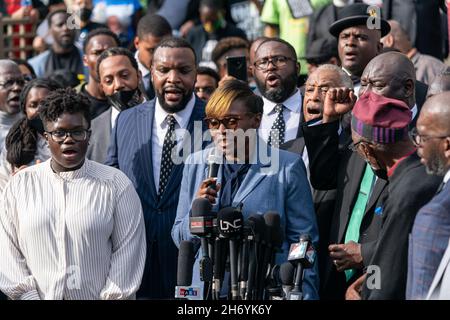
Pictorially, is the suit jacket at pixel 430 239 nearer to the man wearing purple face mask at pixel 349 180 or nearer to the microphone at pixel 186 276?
the man wearing purple face mask at pixel 349 180

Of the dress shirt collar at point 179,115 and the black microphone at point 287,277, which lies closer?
the black microphone at point 287,277

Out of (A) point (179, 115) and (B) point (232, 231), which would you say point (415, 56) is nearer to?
(A) point (179, 115)

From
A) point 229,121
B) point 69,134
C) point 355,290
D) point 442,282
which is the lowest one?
point 355,290

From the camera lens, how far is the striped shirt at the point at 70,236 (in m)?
8.38

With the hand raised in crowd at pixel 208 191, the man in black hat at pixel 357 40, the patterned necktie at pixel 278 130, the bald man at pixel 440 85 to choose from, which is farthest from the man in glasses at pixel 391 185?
the man in black hat at pixel 357 40

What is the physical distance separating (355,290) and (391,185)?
0.69 meters

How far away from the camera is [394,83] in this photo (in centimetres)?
897

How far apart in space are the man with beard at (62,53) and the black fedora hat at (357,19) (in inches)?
185

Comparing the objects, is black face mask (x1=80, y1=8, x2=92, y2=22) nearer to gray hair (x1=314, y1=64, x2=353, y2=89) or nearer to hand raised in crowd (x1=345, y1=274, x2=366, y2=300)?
gray hair (x1=314, y1=64, x2=353, y2=89)

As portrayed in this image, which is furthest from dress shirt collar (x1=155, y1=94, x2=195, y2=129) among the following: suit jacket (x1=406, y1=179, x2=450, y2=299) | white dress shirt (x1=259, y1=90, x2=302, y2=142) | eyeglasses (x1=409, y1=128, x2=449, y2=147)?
suit jacket (x1=406, y1=179, x2=450, y2=299)

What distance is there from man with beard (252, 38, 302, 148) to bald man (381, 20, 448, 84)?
2.18 metres

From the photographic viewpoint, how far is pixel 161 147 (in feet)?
31.5

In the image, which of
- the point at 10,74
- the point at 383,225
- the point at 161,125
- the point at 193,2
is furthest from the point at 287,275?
the point at 193,2

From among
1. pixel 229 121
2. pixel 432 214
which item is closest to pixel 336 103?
pixel 229 121
